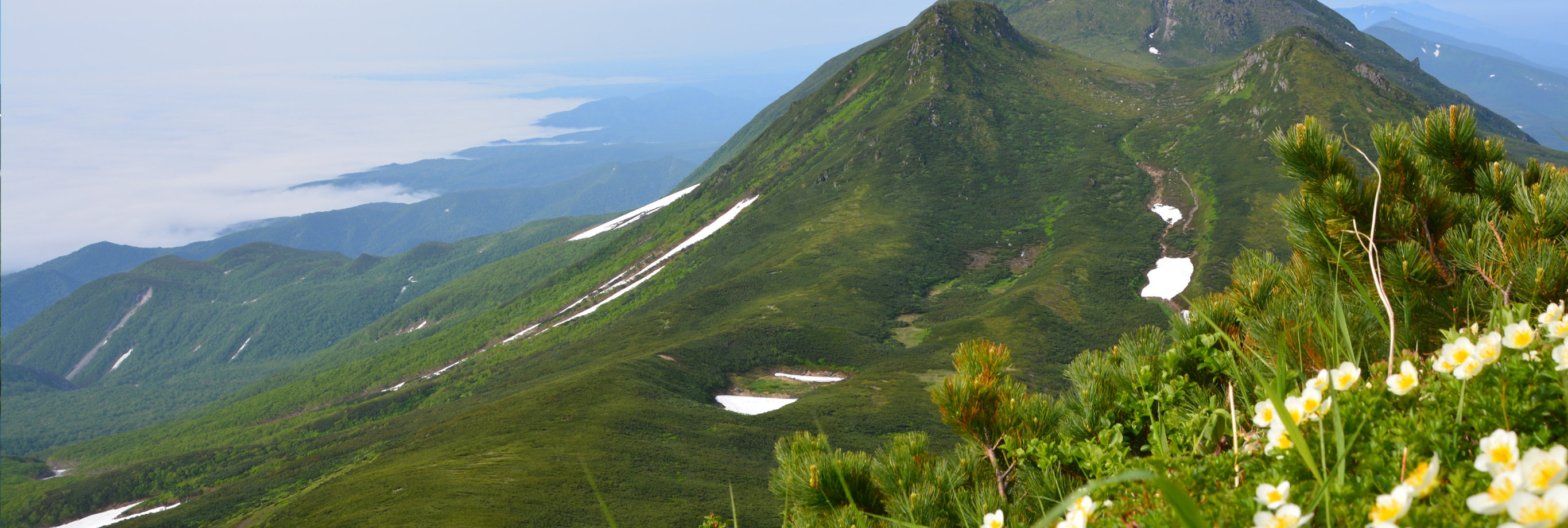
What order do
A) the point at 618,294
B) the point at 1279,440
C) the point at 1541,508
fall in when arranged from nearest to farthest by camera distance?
the point at 1541,508 < the point at 1279,440 < the point at 618,294

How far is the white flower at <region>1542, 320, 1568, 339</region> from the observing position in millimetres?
2324

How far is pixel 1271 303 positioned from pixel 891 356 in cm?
8816

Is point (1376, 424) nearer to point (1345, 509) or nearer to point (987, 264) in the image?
point (1345, 509)

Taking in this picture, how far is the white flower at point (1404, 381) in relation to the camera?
2.33m

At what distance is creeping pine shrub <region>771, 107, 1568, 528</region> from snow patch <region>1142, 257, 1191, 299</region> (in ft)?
324

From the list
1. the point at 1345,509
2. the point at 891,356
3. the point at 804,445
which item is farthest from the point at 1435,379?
the point at 891,356

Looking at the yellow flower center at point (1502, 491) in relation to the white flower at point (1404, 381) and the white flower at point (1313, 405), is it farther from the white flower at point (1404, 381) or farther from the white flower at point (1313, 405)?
the white flower at point (1404, 381)

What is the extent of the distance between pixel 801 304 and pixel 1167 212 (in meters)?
67.5

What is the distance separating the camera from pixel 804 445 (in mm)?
5023

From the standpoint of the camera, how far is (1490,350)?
223 centimetres

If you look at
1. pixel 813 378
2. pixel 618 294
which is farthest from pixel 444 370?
pixel 813 378

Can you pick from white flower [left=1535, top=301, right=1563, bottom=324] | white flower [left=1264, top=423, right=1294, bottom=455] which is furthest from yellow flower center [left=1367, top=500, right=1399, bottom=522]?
white flower [left=1535, top=301, right=1563, bottom=324]

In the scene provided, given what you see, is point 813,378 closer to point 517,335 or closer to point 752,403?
point 752,403

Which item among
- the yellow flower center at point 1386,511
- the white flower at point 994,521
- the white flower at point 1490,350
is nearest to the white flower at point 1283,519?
the yellow flower center at point 1386,511
